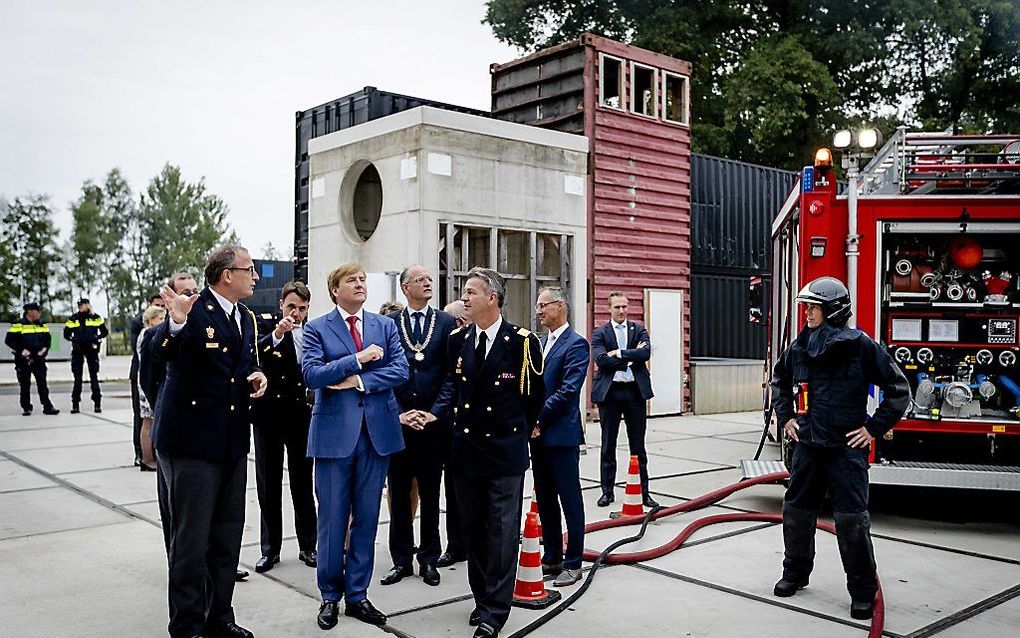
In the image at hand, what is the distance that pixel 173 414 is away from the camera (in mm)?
4289

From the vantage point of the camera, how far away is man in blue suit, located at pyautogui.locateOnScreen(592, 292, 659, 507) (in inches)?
314

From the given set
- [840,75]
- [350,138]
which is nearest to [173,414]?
[350,138]

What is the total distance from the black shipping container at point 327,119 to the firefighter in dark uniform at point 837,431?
10243 mm

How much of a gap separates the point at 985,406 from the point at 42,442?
10978 millimetres

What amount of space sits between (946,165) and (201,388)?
5.96 meters

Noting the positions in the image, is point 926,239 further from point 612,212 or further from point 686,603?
point 612,212

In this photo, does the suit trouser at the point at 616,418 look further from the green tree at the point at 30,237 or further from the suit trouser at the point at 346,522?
the green tree at the point at 30,237

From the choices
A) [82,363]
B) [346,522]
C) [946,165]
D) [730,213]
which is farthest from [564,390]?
[730,213]

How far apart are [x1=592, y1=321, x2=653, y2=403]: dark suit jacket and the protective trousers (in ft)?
8.85

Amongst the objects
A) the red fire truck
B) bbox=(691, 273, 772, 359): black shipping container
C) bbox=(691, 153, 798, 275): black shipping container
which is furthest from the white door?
the red fire truck

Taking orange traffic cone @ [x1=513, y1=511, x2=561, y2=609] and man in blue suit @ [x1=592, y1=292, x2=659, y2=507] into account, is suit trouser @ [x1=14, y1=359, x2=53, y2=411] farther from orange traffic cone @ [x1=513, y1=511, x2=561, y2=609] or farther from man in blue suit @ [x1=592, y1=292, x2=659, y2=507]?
orange traffic cone @ [x1=513, y1=511, x2=561, y2=609]

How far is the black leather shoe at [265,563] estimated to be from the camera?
19.0ft

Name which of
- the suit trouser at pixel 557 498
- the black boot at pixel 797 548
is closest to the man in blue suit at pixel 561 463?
the suit trouser at pixel 557 498

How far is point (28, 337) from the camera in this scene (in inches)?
577
